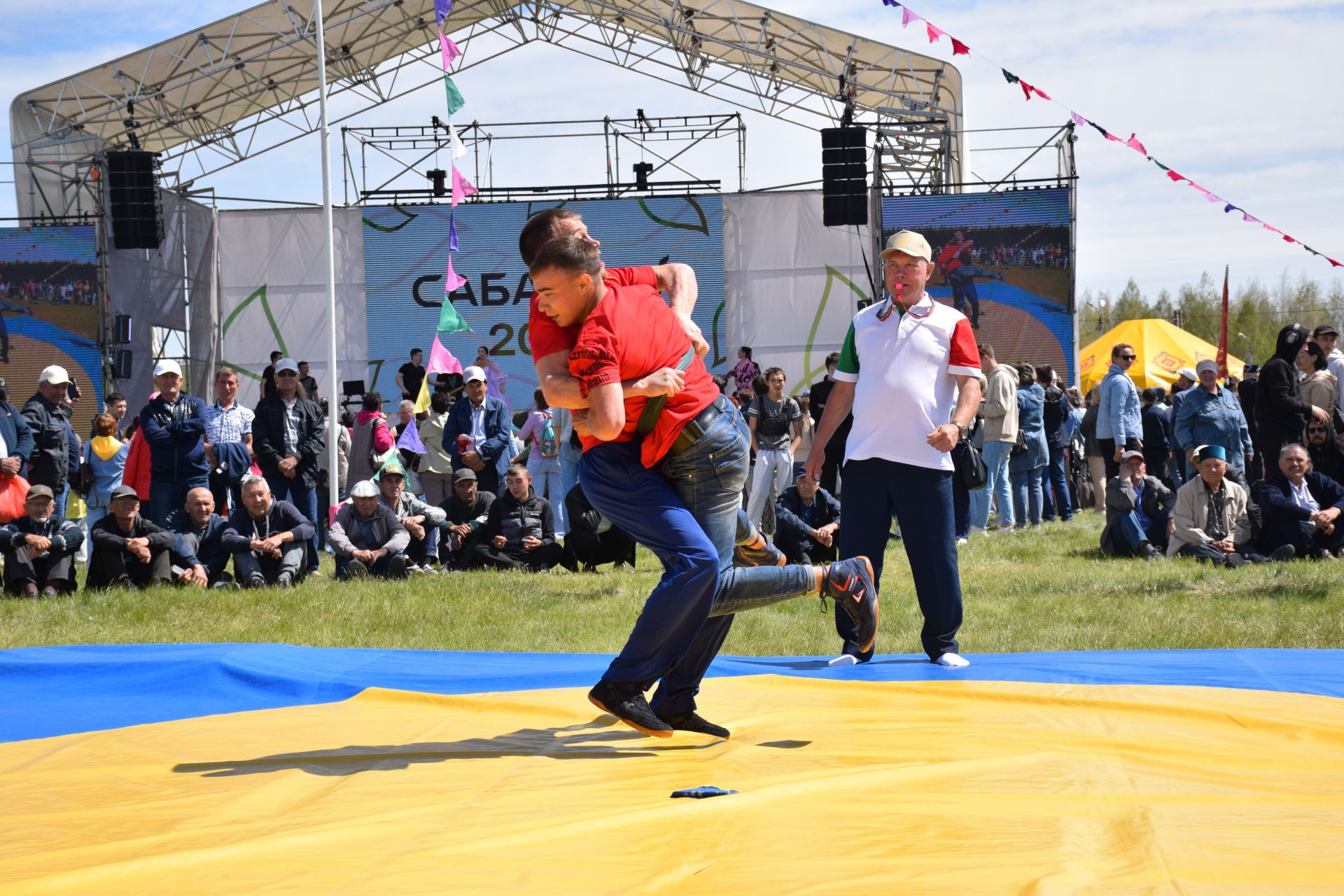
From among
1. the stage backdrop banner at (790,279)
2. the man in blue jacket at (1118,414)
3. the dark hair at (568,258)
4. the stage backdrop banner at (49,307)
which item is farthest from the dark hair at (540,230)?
the stage backdrop banner at (49,307)

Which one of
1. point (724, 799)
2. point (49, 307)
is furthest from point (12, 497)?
point (49, 307)

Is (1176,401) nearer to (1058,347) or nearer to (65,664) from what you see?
(1058,347)

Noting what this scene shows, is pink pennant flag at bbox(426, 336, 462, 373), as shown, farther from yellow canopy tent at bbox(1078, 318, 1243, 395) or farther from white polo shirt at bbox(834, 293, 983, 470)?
yellow canopy tent at bbox(1078, 318, 1243, 395)

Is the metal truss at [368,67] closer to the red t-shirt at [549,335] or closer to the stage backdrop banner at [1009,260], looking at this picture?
the stage backdrop banner at [1009,260]

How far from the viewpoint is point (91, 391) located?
18.9m

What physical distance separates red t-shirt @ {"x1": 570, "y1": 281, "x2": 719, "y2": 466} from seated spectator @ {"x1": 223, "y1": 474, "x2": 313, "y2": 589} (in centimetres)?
606

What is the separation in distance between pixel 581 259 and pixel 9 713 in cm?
268

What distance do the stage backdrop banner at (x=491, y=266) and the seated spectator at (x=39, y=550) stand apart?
11192 mm

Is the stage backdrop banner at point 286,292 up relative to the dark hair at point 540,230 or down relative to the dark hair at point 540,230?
up

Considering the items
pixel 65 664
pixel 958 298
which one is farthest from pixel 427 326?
pixel 65 664

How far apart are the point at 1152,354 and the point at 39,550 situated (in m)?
19.5

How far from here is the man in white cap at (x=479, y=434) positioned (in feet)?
36.3

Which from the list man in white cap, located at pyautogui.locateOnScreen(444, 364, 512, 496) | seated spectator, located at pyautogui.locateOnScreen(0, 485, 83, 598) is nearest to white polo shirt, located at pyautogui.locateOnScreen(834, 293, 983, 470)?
seated spectator, located at pyautogui.locateOnScreen(0, 485, 83, 598)

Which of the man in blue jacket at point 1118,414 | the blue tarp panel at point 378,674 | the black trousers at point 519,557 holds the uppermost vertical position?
the man in blue jacket at point 1118,414
